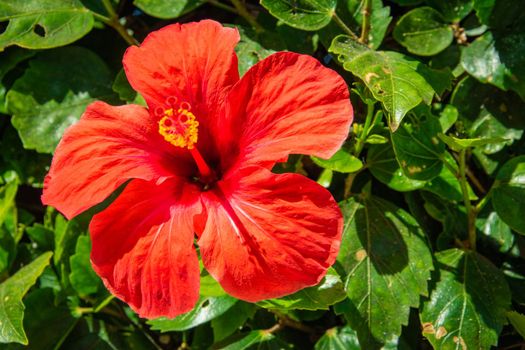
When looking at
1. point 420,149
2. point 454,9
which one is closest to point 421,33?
point 454,9

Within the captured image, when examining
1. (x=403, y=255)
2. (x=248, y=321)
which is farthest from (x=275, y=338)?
(x=403, y=255)

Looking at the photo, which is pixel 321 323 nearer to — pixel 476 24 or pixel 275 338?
pixel 275 338

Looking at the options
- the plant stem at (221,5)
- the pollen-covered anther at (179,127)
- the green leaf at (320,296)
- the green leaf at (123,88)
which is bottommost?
the green leaf at (320,296)

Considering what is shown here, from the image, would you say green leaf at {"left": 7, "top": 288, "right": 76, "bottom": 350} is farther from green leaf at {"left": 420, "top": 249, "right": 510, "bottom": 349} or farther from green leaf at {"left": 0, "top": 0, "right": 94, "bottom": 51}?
green leaf at {"left": 420, "top": 249, "right": 510, "bottom": 349}

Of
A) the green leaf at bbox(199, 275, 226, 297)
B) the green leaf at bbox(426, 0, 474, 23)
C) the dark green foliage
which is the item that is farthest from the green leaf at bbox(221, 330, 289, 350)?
the green leaf at bbox(426, 0, 474, 23)

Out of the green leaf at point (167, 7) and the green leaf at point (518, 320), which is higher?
the green leaf at point (167, 7)

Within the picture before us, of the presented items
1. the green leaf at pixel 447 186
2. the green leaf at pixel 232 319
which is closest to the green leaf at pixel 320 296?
the green leaf at pixel 232 319

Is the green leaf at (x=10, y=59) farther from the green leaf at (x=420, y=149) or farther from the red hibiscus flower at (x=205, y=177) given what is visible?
the green leaf at (x=420, y=149)

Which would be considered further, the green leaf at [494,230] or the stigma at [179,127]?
the green leaf at [494,230]

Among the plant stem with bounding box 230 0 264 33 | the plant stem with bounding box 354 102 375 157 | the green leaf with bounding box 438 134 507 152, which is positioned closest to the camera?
the green leaf with bounding box 438 134 507 152
